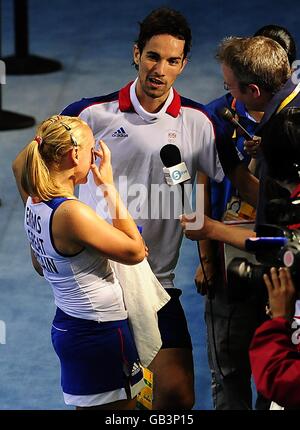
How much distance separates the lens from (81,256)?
4.85 metres

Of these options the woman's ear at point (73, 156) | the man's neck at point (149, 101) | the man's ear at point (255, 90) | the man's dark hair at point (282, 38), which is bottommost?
the woman's ear at point (73, 156)

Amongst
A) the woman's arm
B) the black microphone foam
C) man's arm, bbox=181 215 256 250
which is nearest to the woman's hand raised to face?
the woman's arm

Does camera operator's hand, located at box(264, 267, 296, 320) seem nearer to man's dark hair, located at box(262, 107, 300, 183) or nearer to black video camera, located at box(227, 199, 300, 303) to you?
black video camera, located at box(227, 199, 300, 303)

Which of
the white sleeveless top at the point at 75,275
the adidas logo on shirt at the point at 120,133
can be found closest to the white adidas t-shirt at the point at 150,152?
the adidas logo on shirt at the point at 120,133

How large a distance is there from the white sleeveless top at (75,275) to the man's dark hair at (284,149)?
82 centimetres

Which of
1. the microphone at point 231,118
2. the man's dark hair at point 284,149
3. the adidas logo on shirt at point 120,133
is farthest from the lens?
the adidas logo on shirt at point 120,133

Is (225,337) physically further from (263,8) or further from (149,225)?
(263,8)

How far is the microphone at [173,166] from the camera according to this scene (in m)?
5.13

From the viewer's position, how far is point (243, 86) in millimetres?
5328

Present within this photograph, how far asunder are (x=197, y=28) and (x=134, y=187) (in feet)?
21.7

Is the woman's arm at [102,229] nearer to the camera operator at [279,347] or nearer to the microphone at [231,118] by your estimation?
the microphone at [231,118]

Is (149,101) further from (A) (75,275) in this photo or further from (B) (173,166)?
(A) (75,275)

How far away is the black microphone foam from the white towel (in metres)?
0.43

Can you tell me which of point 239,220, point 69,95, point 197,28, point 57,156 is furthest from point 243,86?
point 197,28
